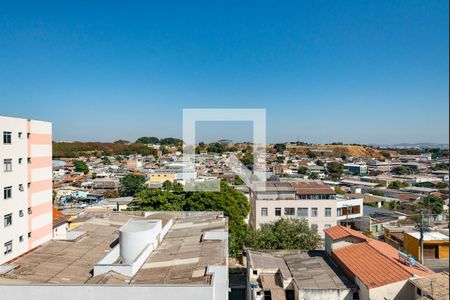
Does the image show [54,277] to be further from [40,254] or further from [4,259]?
[4,259]

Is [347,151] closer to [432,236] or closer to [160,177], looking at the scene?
[160,177]

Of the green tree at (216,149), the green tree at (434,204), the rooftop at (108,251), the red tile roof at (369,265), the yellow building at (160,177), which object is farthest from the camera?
the green tree at (216,149)

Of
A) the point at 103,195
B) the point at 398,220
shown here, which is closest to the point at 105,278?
the point at 398,220

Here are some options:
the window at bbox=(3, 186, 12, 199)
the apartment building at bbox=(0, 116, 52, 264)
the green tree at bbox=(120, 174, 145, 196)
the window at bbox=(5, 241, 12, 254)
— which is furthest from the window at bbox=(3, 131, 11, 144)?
the green tree at bbox=(120, 174, 145, 196)

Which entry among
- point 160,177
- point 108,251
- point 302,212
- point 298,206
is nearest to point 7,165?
point 108,251

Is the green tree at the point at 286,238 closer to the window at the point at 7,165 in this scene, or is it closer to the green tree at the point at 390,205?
the window at the point at 7,165

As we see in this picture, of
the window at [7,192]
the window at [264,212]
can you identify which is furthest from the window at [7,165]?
the window at [264,212]
